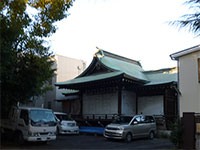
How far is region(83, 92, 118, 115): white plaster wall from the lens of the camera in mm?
23972

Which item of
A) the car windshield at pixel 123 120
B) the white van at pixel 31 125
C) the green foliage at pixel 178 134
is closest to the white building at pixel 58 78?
the car windshield at pixel 123 120

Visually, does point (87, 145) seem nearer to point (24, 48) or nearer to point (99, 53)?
point (24, 48)

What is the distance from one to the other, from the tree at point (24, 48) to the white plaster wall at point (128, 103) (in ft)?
33.2

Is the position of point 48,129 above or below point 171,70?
below

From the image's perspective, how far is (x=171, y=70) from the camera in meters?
23.6

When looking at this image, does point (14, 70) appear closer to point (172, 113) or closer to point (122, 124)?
point (122, 124)

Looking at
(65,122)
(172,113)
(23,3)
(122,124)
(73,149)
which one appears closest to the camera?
(23,3)

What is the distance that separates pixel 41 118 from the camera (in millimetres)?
13664

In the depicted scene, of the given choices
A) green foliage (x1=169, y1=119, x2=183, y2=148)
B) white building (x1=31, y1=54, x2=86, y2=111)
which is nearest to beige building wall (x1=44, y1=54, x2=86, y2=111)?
white building (x1=31, y1=54, x2=86, y2=111)

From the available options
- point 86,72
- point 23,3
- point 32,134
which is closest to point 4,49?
point 23,3

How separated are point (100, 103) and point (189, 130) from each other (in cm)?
1367

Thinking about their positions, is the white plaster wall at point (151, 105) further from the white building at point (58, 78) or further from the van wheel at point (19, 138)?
the van wheel at point (19, 138)

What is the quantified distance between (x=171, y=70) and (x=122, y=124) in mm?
9461

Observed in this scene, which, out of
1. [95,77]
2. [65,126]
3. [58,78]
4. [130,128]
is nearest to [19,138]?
[65,126]
